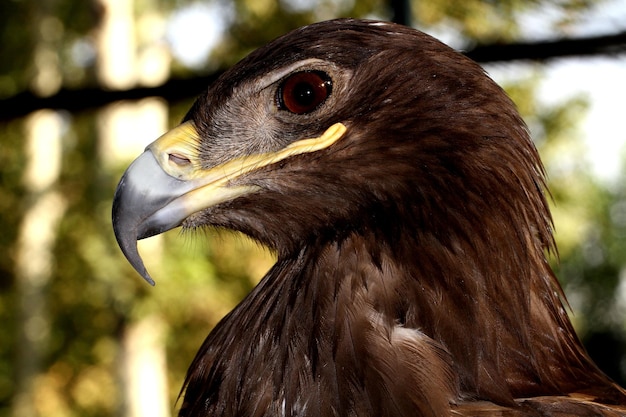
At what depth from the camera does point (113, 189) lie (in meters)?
12.0

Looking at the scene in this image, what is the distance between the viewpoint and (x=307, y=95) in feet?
6.61

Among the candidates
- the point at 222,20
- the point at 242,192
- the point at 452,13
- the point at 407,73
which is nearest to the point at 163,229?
the point at 242,192

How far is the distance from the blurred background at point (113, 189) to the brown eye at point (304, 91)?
1.70 ft

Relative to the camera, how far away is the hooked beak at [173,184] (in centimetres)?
195

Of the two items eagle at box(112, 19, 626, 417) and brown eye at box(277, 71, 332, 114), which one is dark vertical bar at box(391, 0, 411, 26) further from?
brown eye at box(277, 71, 332, 114)

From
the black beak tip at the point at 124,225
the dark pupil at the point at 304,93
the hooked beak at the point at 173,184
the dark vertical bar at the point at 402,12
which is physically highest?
the dark vertical bar at the point at 402,12

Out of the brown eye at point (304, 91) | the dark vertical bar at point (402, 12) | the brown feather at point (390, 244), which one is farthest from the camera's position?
the dark vertical bar at point (402, 12)

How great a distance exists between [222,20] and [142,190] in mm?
9816

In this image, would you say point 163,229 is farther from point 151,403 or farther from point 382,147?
point 151,403

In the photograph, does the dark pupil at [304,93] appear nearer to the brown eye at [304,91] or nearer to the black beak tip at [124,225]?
the brown eye at [304,91]

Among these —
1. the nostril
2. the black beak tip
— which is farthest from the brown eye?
the black beak tip

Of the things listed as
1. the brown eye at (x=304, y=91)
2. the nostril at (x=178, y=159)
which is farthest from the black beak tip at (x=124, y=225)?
the brown eye at (x=304, y=91)

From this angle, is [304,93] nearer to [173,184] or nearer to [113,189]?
[173,184]

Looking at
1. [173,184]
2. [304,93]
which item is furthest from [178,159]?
[304,93]
